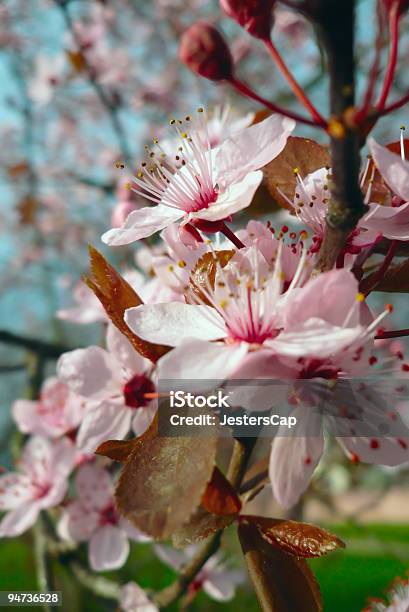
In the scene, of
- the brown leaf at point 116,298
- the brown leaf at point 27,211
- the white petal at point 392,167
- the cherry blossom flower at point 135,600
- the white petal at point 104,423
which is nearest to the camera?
the white petal at point 392,167

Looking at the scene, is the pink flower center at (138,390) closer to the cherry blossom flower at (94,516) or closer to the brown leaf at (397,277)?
the brown leaf at (397,277)

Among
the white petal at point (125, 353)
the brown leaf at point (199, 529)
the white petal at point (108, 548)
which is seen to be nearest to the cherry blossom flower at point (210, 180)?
the white petal at point (125, 353)

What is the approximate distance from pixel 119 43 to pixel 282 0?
17.2 ft

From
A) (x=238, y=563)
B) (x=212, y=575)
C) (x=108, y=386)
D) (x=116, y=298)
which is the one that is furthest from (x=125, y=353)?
(x=238, y=563)

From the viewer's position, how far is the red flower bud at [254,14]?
0.50 meters

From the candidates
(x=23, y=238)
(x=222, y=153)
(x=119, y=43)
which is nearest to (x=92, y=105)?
(x=119, y=43)

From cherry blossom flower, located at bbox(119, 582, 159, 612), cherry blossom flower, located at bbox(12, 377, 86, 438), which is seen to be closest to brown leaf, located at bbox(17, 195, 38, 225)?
cherry blossom flower, located at bbox(12, 377, 86, 438)

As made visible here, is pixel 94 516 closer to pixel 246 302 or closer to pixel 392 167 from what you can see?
pixel 246 302

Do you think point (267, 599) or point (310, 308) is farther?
point (267, 599)

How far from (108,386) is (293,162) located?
1.41 feet

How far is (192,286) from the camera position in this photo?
2.23 feet

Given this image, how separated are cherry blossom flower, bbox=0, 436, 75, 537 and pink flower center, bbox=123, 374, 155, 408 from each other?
0.45 m

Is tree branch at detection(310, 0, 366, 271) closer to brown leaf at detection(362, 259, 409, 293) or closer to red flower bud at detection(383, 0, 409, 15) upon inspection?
red flower bud at detection(383, 0, 409, 15)

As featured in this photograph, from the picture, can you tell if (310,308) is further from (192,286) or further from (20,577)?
(20,577)
